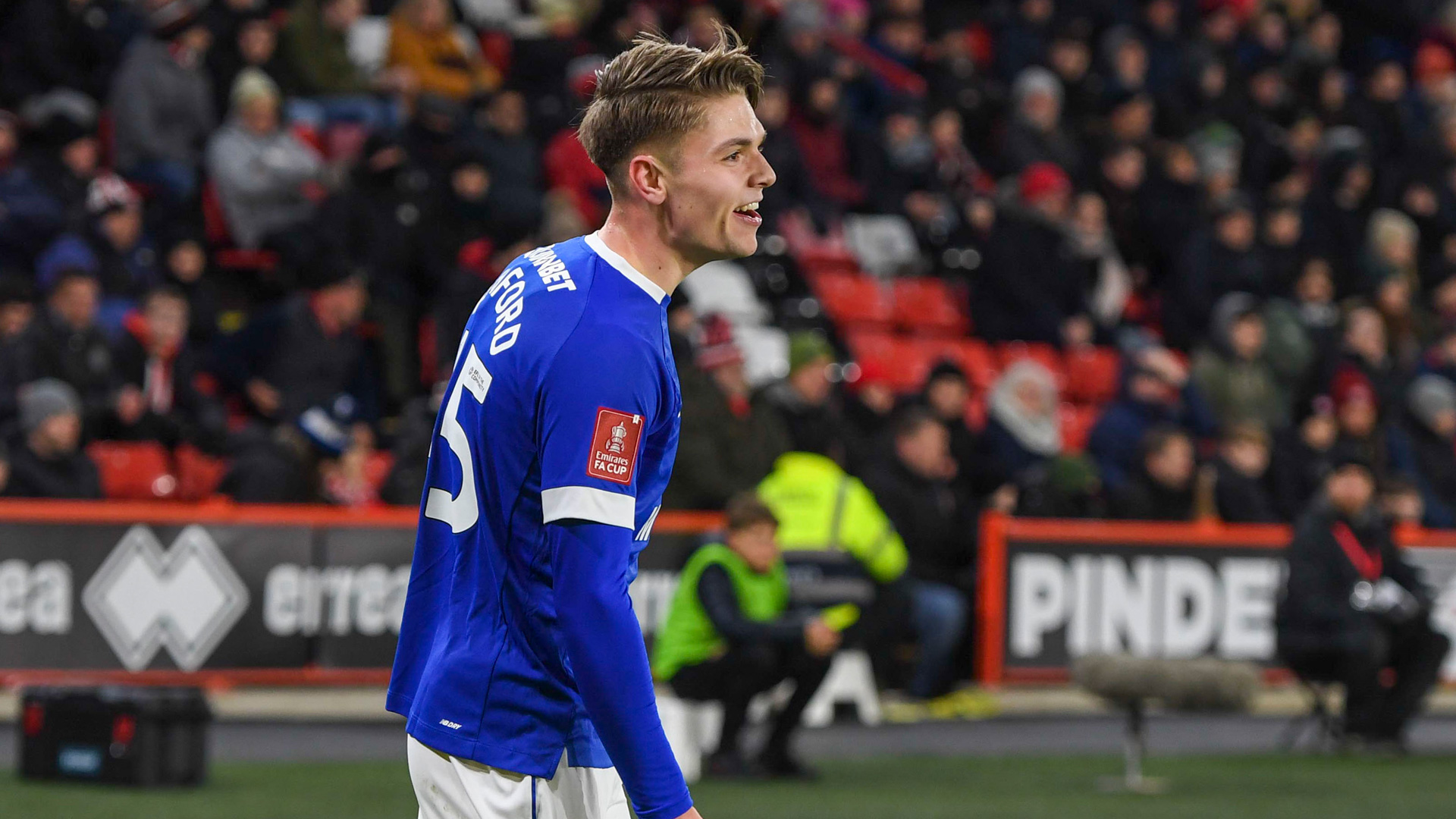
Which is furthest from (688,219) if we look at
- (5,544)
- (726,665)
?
(5,544)

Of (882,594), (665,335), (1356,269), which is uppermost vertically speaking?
(1356,269)

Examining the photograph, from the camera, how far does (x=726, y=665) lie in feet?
34.3

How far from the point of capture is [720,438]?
12.7m

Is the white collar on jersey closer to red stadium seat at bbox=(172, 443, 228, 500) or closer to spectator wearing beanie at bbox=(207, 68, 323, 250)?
red stadium seat at bbox=(172, 443, 228, 500)

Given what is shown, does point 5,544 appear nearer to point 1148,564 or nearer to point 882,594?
point 882,594

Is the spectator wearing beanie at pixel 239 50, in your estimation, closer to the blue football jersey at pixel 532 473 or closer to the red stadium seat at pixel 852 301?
the red stadium seat at pixel 852 301

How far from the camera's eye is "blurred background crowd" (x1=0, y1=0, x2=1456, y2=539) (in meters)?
12.7

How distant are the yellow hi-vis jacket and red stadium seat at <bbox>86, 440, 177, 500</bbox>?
11.3 ft

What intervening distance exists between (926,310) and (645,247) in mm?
14311

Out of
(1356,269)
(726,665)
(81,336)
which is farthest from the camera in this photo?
(1356,269)

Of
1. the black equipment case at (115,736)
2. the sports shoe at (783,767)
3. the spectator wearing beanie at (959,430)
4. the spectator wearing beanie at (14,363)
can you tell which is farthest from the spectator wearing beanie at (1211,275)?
the black equipment case at (115,736)

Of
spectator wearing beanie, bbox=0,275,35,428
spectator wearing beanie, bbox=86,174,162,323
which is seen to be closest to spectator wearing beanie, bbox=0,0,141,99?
spectator wearing beanie, bbox=86,174,162,323

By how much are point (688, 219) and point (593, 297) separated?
0.66 feet

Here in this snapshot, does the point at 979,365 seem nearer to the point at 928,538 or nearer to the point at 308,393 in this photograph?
the point at 928,538
